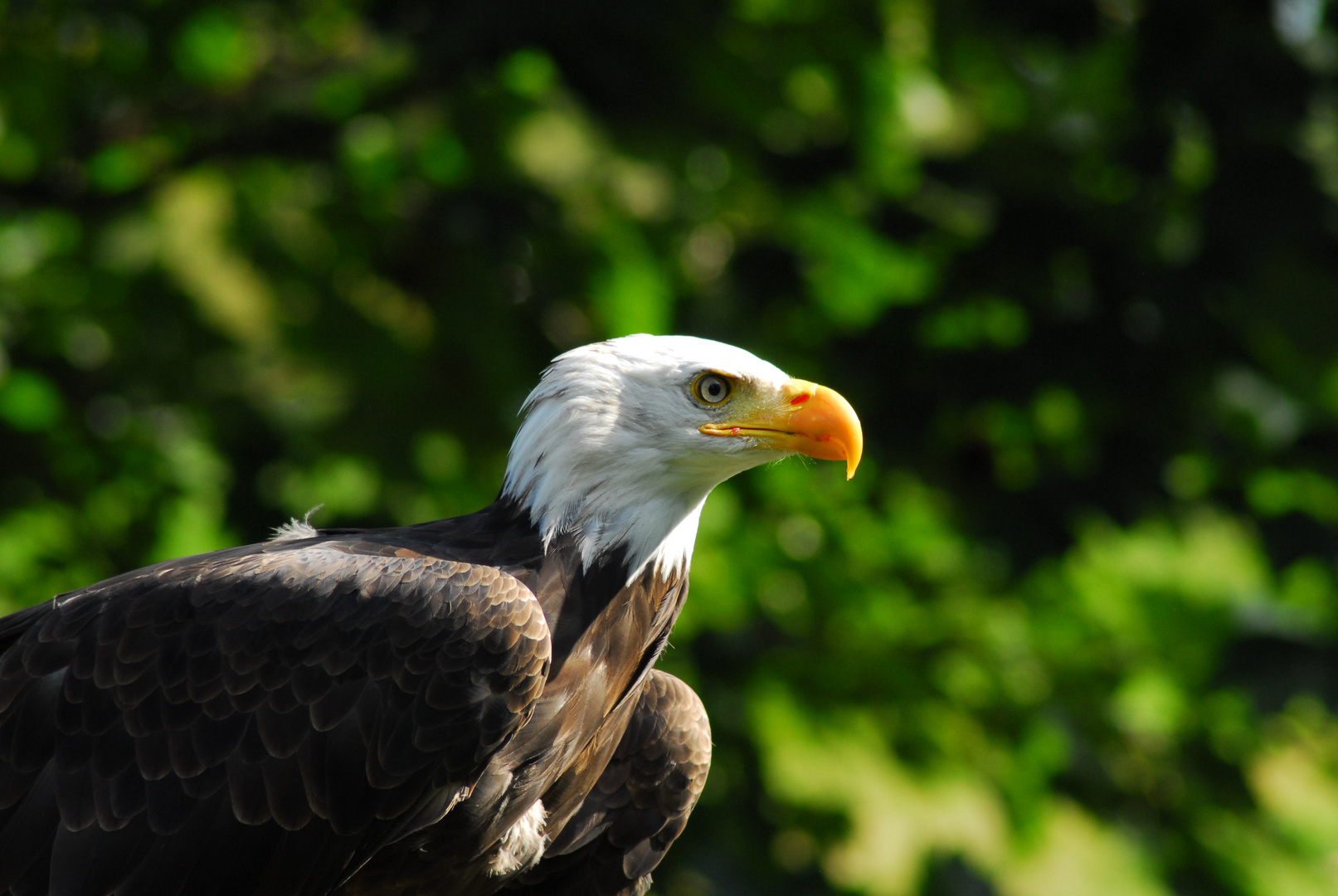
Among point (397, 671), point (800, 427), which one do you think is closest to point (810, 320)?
point (800, 427)

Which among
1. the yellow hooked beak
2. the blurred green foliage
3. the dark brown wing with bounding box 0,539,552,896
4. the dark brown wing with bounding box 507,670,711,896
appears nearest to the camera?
the dark brown wing with bounding box 0,539,552,896

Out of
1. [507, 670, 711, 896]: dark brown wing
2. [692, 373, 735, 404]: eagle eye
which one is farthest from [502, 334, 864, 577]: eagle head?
[507, 670, 711, 896]: dark brown wing

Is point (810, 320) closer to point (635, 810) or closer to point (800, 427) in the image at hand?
point (800, 427)

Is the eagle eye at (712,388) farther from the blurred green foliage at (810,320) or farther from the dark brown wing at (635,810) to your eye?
the blurred green foliage at (810,320)

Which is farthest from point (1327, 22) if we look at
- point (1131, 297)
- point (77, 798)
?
point (77, 798)

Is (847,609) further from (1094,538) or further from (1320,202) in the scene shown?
(1320,202)

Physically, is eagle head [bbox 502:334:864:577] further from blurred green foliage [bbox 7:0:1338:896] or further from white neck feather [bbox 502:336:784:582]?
blurred green foliage [bbox 7:0:1338:896]

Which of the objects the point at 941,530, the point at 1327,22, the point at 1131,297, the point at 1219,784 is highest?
the point at 1327,22

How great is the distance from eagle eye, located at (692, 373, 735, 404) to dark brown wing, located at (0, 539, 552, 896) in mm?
825

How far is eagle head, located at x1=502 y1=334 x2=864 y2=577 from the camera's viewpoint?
4.04 metres

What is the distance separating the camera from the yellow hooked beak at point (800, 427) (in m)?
4.03

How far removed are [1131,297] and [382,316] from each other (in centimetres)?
407

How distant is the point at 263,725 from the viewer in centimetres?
366

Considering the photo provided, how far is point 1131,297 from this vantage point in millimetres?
7133
